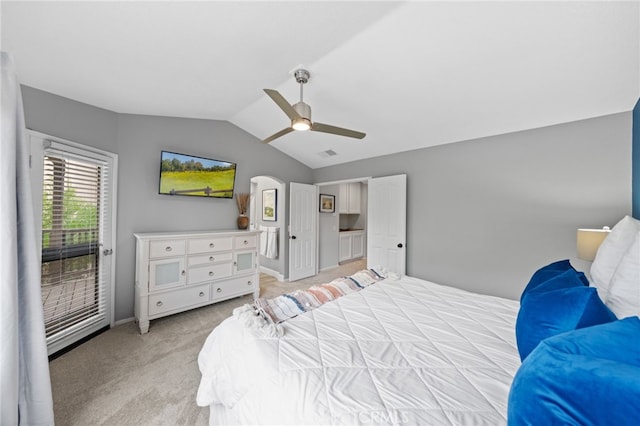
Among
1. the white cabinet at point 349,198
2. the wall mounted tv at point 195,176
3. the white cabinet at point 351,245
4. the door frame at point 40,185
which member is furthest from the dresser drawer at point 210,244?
the white cabinet at point 349,198

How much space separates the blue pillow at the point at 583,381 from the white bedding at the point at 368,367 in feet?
1.03

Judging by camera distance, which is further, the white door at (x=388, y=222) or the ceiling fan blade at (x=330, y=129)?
the white door at (x=388, y=222)

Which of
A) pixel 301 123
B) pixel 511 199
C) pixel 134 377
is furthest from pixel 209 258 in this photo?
pixel 511 199

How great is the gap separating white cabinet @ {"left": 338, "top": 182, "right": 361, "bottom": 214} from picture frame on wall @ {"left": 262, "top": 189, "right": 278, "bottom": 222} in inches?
77.8

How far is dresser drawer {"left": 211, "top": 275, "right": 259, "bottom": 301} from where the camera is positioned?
3.14m

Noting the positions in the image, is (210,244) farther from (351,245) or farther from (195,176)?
(351,245)

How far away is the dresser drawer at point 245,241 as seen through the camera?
10.9ft

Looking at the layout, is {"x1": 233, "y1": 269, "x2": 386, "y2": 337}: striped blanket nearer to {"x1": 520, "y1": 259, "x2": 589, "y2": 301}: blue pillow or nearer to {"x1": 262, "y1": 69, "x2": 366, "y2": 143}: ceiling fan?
{"x1": 520, "y1": 259, "x2": 589, "y2": 301}: blue pillow

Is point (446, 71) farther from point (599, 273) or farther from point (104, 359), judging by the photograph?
point (104, 359)

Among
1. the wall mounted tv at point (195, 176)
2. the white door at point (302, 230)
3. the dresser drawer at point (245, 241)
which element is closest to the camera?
the wall mounted tv at point (195, 176)

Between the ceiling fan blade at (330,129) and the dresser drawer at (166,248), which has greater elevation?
the ceiling fan blade at (330,129)

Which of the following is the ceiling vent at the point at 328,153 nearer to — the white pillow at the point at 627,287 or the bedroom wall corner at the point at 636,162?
the bedroom wall corner at the point at 636,162

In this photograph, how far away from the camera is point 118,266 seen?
9.14 feet

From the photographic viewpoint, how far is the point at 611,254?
1404mm
